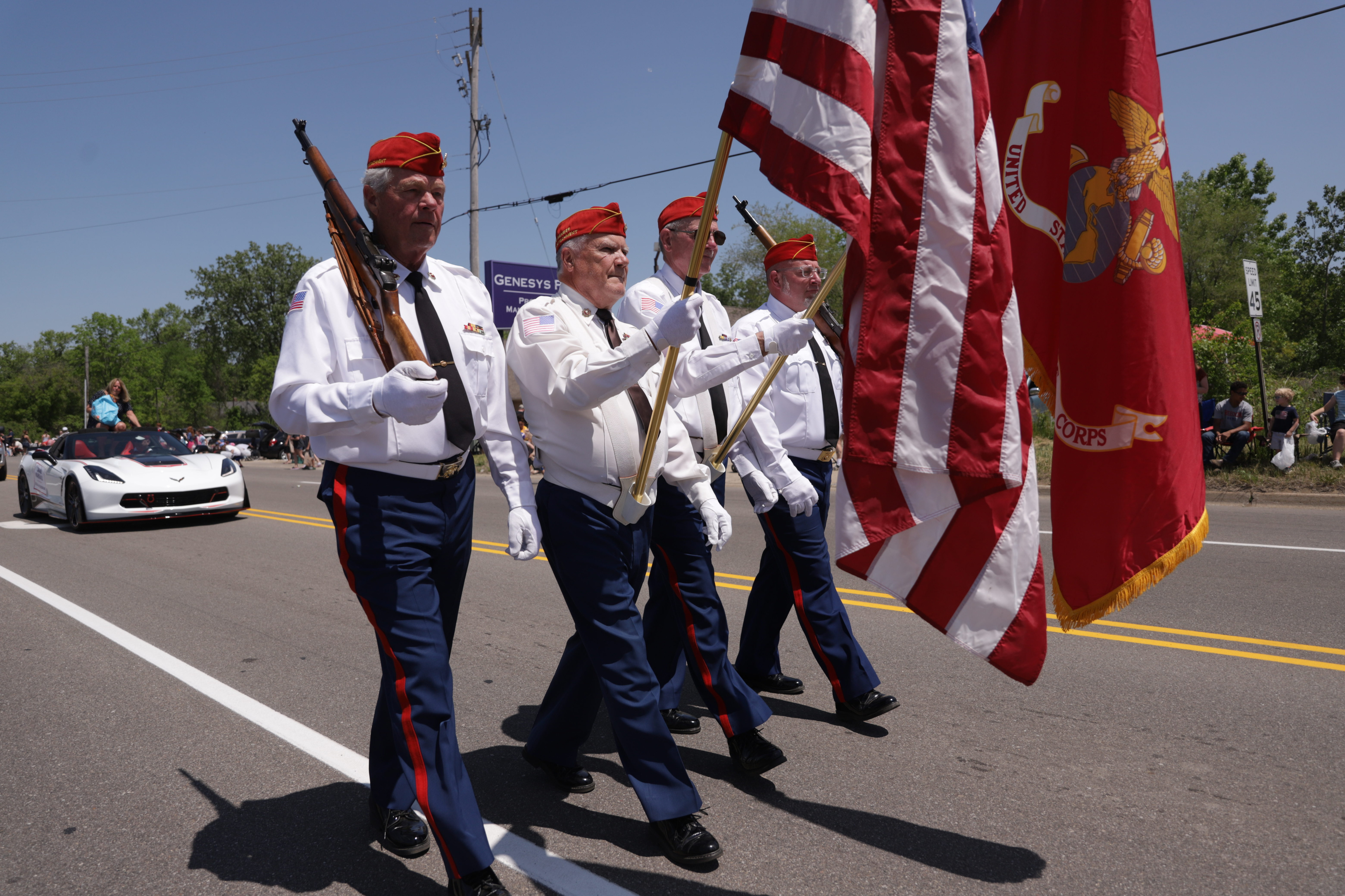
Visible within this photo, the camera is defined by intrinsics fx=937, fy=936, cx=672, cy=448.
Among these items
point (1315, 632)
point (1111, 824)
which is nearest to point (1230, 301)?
point (1315, 632)

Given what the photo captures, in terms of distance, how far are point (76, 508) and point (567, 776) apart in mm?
10910

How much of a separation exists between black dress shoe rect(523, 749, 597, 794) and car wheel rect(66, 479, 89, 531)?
1045 cm

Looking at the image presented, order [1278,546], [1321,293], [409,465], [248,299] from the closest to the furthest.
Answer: [409,465]
[1278,546]
[1321,293]
[248,299]

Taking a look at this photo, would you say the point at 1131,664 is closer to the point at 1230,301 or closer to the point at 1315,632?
the point at 1315,632

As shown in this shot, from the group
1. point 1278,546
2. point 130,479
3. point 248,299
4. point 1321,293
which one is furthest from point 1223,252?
point 248,299

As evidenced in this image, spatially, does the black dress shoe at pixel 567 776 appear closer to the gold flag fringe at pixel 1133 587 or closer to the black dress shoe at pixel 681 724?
the black dress shoe at pixel 681 724

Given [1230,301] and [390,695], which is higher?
[1230,301]

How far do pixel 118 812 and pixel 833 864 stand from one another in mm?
2486

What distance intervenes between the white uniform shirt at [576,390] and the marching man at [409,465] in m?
0.14

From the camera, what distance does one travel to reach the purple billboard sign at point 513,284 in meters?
22.0

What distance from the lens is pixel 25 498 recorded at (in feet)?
45.0

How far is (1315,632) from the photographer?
5266 millimetres

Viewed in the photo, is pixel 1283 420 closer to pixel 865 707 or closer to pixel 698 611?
pixel 865 707

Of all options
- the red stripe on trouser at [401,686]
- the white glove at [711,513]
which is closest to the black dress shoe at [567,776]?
the red stripe on trouser at [401,686]
